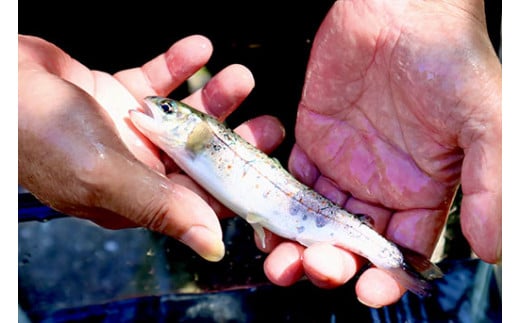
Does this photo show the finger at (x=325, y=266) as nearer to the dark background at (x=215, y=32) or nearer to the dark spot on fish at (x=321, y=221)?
the dark spot on fish at (x=321, y=221)

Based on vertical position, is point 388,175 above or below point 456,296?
above

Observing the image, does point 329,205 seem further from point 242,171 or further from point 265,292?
point 265,292

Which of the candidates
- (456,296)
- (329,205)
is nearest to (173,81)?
(329,205)

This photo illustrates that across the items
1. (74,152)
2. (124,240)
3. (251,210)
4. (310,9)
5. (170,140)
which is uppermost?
(310,9)

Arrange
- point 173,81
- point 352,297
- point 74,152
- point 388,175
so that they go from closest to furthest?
point 74,152 → point 388,175 → point 352,297 → point 173,81

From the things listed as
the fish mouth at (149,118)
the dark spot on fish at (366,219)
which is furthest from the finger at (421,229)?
the fish mouth at (149,118)

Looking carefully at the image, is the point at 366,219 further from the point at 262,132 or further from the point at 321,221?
the point at 262,132
